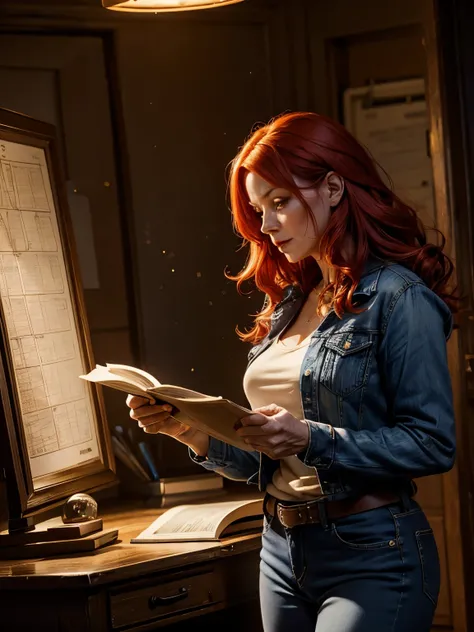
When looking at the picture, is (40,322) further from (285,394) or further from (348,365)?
(348,365)

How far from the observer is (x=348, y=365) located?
6.65 ft

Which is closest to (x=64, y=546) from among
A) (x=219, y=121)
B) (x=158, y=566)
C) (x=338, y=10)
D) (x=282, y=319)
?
(x=158, y=566)

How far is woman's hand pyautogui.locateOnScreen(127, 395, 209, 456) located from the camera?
222 centimetres

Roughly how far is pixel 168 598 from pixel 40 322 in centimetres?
77

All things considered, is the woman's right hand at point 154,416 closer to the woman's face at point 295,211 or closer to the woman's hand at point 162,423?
the woman's hand at point 162,423

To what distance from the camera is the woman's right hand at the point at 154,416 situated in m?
2.21

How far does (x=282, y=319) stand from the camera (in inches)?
91.1

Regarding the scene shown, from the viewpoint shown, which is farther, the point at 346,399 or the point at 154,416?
the point at 154,416

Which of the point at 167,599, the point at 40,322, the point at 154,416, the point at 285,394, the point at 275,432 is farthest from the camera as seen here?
the point at 40,322

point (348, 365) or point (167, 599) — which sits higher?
point (348, 365)

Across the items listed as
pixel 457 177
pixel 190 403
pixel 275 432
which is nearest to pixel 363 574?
pixel 275 432

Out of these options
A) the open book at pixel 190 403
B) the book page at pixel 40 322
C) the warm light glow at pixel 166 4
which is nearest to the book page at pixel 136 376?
the open book at pixel 190 403

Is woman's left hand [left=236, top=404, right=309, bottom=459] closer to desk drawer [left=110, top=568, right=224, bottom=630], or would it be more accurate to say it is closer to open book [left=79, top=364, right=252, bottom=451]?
open book [left=79, top=364, right=252, bottom=451]

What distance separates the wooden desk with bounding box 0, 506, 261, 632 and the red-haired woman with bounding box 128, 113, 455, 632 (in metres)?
0.33
